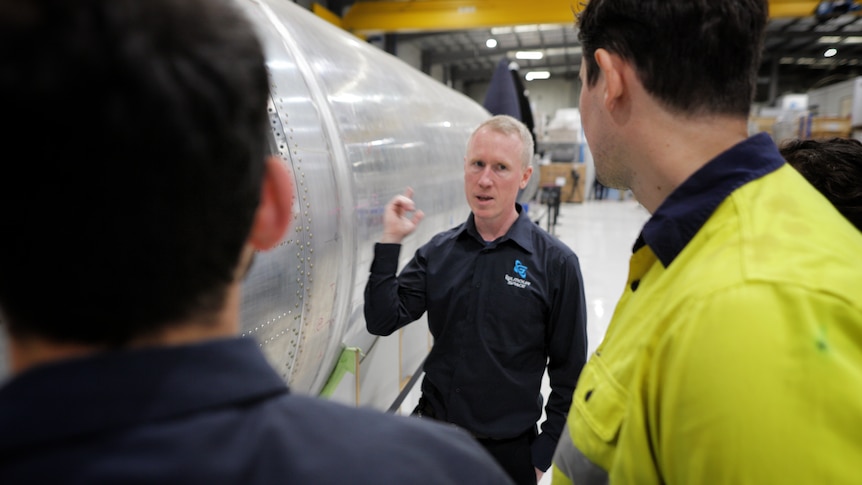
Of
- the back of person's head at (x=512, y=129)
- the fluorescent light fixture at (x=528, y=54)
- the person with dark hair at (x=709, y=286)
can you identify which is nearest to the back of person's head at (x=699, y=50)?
the person with dark hair at (x=709, y=286)

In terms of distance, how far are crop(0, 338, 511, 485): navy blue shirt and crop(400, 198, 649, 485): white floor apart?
95.2 inches

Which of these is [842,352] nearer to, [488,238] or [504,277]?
[504,277]

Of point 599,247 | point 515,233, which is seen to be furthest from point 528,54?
point 515,233

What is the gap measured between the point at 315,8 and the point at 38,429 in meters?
8.95

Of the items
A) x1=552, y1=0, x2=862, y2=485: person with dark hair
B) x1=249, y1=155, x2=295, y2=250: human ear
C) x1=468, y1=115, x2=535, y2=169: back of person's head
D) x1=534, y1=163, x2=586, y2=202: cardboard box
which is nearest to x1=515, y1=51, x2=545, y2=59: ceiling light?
x1=534, y1=163, x2=586, y2=202: cardboard box

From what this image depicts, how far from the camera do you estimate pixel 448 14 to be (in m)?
9.12

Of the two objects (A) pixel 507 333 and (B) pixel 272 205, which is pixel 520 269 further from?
(B) pixel 272 205

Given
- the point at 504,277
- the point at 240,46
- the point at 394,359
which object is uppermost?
the point at 240,46

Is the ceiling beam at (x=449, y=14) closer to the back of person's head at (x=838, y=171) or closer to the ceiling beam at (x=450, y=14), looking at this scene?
the ceiling beam at (x=450, y=14)

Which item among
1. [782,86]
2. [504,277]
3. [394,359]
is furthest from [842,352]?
[782,86]

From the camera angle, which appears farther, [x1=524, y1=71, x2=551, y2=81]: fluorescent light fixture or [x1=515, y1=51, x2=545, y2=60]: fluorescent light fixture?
[x1=524, y1=71, x2=551, y2=81]: fluorescent light fixture

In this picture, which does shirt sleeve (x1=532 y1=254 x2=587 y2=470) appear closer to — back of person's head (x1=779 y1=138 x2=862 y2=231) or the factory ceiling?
back of person's head (x1=779 y1=138 x2=862 y2=231)

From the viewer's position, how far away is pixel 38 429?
33cm

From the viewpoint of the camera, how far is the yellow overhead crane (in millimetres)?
8860
